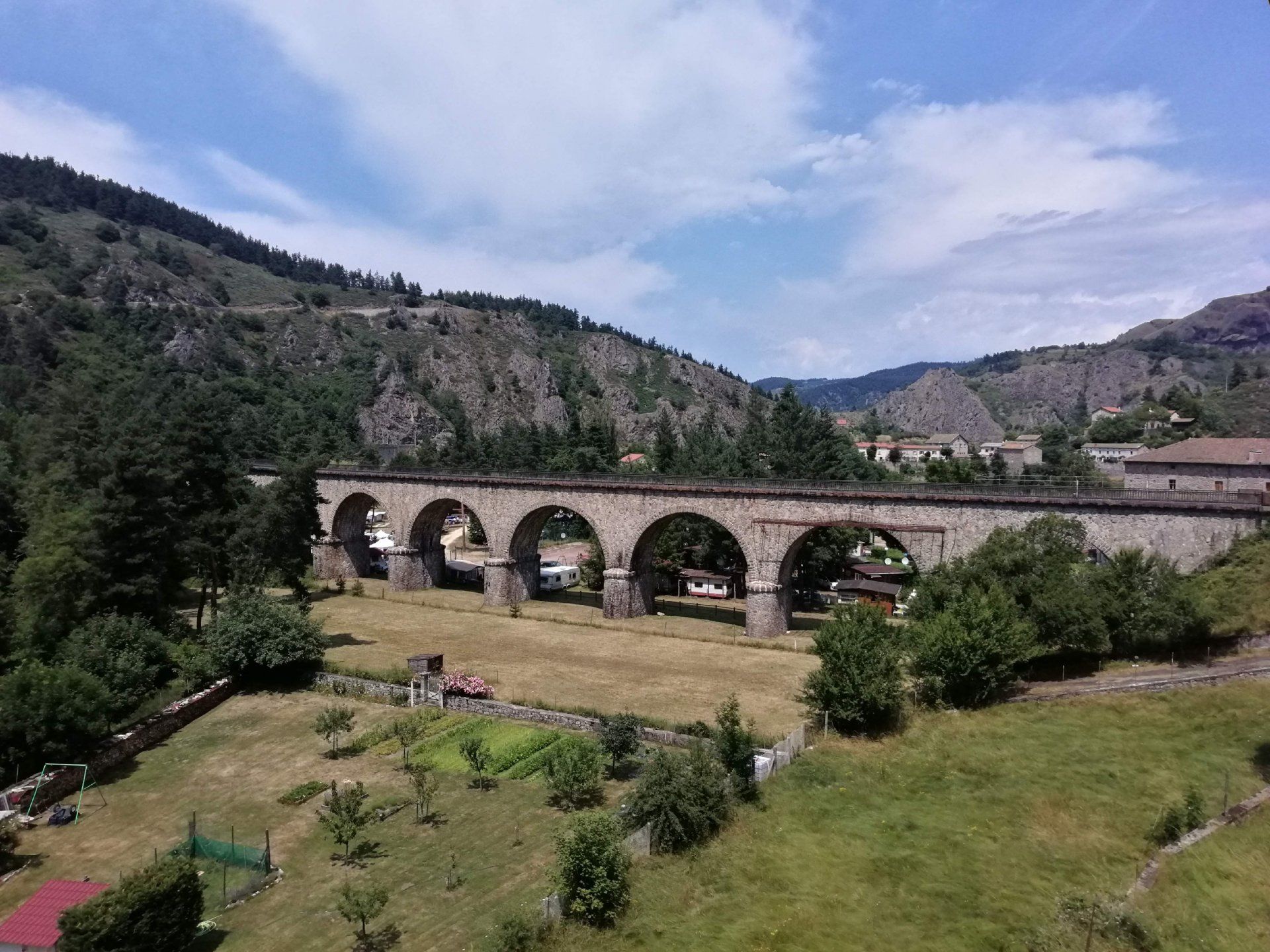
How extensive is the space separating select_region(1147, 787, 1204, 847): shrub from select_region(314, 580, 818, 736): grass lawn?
10.3m

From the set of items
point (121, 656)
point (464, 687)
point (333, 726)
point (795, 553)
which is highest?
point (795, 553)

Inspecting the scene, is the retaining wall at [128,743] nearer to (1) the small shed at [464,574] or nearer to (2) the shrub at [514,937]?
(2) the shrub at [514,937]

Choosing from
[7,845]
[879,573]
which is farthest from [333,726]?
[879,573]

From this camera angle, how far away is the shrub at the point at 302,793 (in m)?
20.1

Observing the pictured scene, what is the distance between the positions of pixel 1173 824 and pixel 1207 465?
1266 inches

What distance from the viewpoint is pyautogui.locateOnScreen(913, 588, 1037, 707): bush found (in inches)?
930

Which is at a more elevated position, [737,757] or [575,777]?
[737,757]

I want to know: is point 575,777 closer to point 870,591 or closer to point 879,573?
point 870,591

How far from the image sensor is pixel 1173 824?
16.1 meters

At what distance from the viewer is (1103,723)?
22.0 metres

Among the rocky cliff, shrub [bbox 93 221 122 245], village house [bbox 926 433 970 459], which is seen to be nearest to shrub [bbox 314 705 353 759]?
the rocky cliff

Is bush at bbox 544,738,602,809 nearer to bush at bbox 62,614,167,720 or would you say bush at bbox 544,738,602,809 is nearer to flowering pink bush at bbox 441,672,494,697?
flowering pink bush at bbox 441,672,494,697

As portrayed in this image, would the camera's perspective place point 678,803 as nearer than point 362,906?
No

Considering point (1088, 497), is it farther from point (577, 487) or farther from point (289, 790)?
point (289, 790)
